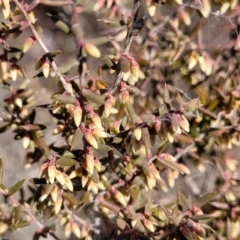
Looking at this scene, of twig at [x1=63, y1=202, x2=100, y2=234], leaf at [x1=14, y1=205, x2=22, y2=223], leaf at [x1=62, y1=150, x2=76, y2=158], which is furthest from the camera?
twig at [x1=63, y1=202, x2=100, y2=234]

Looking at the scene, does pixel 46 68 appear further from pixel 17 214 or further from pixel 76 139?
pixel 17 214

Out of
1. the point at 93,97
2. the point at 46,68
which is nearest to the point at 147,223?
the point at 93,97

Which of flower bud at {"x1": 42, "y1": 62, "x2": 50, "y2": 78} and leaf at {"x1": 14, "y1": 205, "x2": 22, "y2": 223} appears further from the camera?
leaf at {"x1": 14, "y1": 205, "x2": 22, "y2": 223}

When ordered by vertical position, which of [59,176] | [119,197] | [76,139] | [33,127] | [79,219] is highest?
[76,139]

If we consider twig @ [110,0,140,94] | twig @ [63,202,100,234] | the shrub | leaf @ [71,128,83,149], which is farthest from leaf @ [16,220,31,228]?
twig @ [110,0,140,94]

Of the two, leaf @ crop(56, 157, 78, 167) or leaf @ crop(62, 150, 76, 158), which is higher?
leaf @ crop(56, 157, 78, 167)

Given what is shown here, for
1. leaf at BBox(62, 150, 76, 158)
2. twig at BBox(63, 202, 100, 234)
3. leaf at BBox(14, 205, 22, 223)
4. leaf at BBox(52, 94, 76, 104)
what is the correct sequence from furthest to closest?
twig at BBox(63, 202, 100, 234)
leaf at BBox(14, 205, 22, 223)
leaf at BBox(62, 150, 76, 158)
leaf at BBox(52, 94, 76, 104)

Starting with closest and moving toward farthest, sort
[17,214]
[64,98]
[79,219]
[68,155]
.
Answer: [64,98], [68,155], [17,214], [79,219]

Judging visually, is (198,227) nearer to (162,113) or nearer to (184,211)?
(184,211)

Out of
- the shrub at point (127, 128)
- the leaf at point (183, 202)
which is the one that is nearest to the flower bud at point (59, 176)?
the shrub at point (127, 128)

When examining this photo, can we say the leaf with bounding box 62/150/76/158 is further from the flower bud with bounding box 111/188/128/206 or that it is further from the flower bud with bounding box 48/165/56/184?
the flower bud with bounding box 111/188/128/206

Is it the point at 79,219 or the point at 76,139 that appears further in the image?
the point at 79,219
